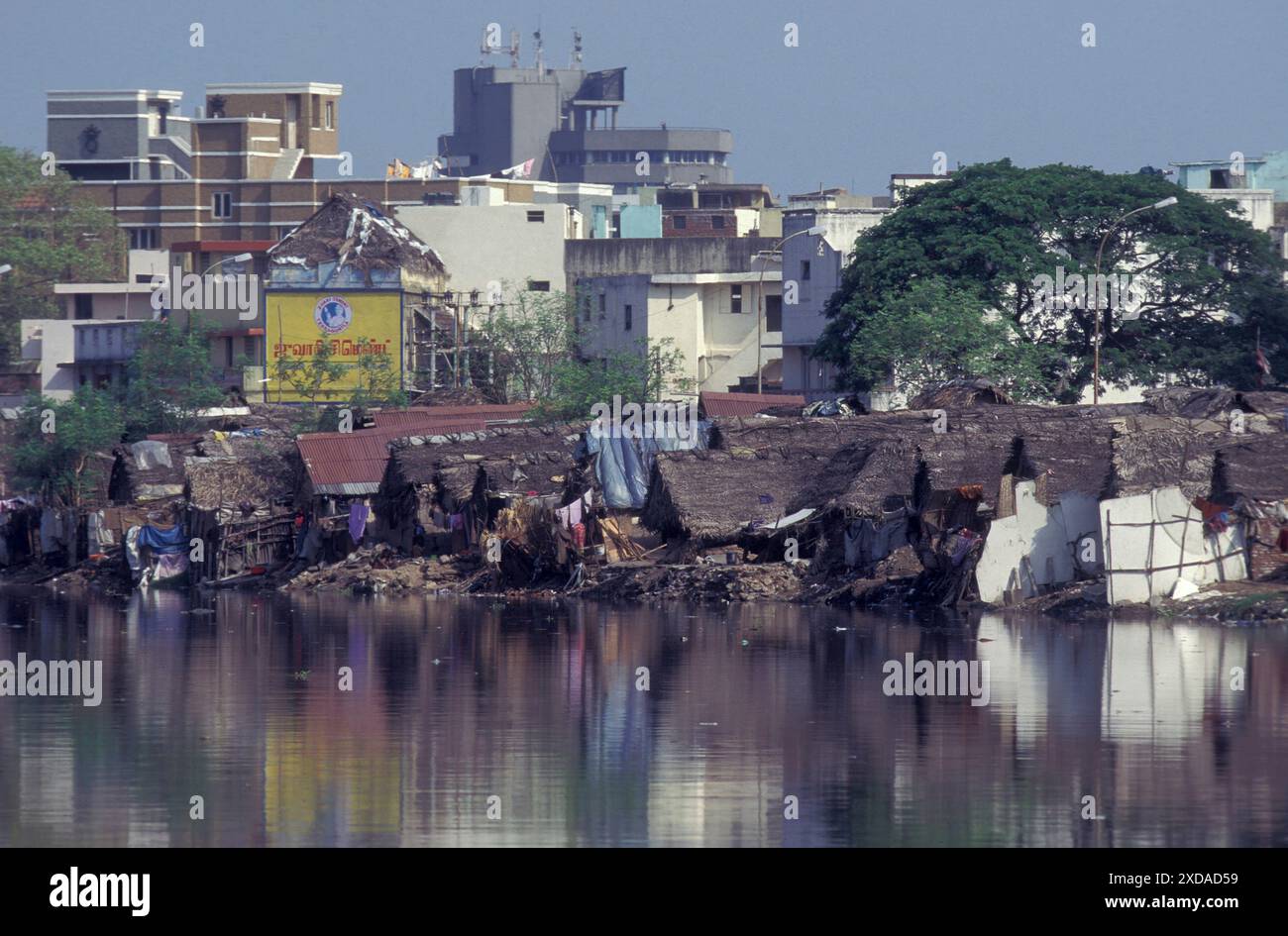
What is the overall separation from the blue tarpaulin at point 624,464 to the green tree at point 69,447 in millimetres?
18265

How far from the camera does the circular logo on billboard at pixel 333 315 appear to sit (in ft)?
223

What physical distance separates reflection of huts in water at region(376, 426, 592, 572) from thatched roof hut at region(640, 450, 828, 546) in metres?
2.06

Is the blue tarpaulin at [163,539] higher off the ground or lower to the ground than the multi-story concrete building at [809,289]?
lower

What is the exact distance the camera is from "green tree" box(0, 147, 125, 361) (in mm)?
100625

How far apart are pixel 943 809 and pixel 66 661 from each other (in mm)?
14763

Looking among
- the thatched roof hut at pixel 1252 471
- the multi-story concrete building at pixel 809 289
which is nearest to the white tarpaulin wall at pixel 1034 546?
the thatched roof hut at pixel 1252 471

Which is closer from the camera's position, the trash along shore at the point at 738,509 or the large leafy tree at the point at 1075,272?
the trash along shore at the point at 738,509

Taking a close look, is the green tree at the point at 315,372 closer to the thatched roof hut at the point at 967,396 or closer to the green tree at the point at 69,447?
the green tree at the point at 69,447

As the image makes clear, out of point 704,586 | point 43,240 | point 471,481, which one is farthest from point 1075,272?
point 43,240

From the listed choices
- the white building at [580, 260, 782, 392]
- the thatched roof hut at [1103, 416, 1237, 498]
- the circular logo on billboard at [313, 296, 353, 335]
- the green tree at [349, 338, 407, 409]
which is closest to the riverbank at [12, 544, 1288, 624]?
the thatched roof hut at [1103, 416, 1237, 498]

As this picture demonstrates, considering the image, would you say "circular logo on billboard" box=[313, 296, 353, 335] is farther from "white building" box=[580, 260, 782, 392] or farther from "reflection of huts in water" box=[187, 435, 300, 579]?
"reflection of huts in water" box=[187, 435, 300, 579]

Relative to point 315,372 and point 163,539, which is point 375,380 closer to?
point 315,372
